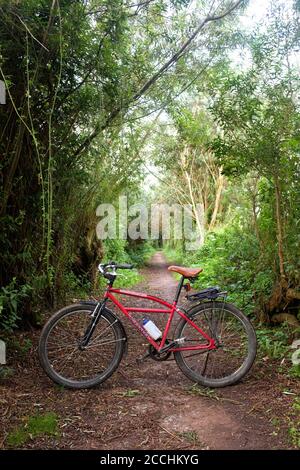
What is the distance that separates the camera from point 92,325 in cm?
334

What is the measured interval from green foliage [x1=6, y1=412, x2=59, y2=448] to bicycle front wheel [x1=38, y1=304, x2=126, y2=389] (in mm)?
550

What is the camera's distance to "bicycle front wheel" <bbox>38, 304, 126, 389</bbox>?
332 cm

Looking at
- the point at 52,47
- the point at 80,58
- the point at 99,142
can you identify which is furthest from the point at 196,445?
the point at 99,142

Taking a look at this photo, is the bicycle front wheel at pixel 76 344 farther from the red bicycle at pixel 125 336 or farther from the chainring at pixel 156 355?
the chainring at pixel 156 355

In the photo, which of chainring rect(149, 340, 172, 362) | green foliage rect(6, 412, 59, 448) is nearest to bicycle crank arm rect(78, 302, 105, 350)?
chainring rect(149, 340, 172, 362)

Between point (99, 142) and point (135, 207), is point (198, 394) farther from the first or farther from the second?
point (135, 207)

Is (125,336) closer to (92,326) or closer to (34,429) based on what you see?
(92,326)

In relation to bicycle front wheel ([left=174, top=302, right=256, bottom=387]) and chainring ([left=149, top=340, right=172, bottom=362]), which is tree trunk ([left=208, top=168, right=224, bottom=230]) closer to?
bicycle front wheel ([left=174, top=302, right=256, bottom=387])

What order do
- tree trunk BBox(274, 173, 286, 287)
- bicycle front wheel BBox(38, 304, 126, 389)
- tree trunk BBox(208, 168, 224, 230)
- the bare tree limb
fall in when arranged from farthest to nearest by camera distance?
tree trunk BBox(208, 168, 224, 230), the bare tree limb, tree trunk BBox(274, 173, 286, 287), bicycle front wheel BBox(38, 304, 126, 389)

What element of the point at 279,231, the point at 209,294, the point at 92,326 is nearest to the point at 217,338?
the point at 209,294

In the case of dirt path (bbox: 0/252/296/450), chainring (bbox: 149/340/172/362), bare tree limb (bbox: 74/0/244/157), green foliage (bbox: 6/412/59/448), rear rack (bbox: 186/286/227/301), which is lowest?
dirt path (bbox: 0/252/296/450)

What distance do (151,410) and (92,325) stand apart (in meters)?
0.86

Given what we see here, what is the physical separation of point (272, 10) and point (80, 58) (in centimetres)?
251

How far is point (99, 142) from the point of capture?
581 centimetres
